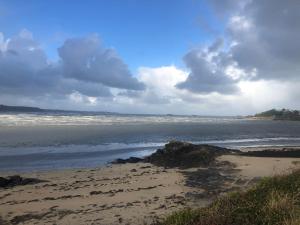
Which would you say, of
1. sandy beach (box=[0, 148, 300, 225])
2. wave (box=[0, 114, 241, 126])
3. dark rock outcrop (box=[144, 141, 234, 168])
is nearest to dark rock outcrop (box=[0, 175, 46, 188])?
sandy beach (box=[0, 148, 300, 225])

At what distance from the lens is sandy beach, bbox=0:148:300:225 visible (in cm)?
1045

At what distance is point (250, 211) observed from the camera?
7281mm

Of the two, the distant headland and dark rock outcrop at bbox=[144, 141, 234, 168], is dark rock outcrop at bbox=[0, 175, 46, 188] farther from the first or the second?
the distant headland

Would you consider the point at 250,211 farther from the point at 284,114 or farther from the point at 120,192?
the point at 284,114

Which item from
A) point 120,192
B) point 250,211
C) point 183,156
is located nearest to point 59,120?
point 183,156

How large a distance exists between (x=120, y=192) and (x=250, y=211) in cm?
661

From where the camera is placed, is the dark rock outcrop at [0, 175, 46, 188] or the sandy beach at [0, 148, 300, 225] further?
the dark rock outcrop at [0, 175, 46, 188]

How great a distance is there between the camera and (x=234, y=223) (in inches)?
267

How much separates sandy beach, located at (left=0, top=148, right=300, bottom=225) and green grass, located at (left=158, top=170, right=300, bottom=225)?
2579mm

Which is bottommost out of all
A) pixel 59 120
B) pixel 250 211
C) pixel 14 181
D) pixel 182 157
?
pixel 14 181

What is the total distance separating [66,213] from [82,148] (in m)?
17.3

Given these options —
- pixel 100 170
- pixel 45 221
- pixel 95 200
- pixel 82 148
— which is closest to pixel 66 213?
pixel 45 221

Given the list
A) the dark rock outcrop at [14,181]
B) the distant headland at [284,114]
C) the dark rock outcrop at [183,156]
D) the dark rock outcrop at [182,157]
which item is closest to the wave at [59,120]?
the dark rock outcrop at [182,157]

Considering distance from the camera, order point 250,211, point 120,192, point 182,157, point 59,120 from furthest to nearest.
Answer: point 59,120 < point 182,157 < point 120,192 < point 250,211
